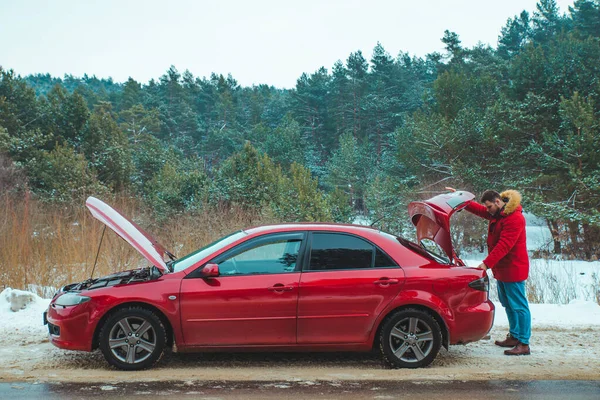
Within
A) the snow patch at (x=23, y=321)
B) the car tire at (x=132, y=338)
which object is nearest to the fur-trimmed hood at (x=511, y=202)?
the car tire at (x=132, y=338)

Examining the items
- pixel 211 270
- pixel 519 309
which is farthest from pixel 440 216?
pixel 211 270

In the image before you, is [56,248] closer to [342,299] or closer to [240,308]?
[240,308]

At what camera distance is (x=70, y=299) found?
6250 millimetres

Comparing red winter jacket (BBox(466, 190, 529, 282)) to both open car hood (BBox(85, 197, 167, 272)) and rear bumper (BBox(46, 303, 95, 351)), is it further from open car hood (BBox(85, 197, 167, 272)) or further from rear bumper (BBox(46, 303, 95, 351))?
rear bumper (BBox(46, 303, 95, 351))

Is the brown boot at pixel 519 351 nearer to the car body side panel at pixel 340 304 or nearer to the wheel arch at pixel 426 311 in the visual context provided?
the wheel arch at pixel 426 311

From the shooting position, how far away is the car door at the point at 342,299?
245 inches

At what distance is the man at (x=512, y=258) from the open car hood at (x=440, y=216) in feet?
1.12

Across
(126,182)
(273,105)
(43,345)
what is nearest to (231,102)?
(273,105)

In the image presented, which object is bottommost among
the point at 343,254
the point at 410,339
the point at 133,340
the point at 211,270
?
the point at 410,339

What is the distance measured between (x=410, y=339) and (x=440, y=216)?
4.73 ft

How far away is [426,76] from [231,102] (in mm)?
25463

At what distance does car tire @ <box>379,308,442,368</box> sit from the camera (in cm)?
629

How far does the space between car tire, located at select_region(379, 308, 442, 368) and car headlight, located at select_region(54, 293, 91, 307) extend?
122 inches

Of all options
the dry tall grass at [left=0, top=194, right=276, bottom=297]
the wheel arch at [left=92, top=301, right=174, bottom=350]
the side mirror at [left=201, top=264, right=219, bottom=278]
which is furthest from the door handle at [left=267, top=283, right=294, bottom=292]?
the dry tall grass at [left=0, top=194, right=276, bottom=297]
